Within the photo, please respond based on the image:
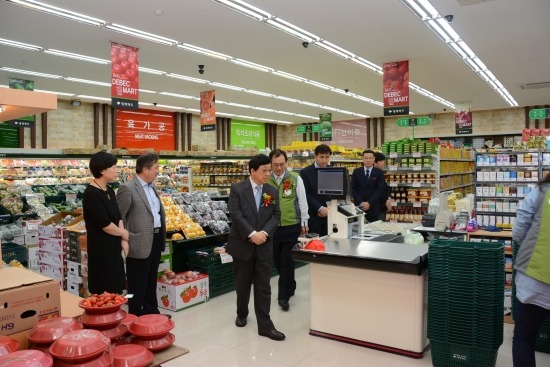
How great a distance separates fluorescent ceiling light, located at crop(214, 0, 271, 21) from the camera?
674 centimetres

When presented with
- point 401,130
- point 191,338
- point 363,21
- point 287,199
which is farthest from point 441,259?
point 401,130

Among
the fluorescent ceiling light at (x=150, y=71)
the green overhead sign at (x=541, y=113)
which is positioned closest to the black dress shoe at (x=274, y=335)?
the fluorescent ceiling light at (x=150, y=71)

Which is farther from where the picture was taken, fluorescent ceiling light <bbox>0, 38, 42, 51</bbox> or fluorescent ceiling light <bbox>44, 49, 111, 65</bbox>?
fluorescent ceiling light <bbox>44, 49, 111, 65</bbox>

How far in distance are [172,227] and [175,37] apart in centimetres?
436

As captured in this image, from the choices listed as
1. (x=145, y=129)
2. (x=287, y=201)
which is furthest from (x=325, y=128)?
(x=287, y=201)

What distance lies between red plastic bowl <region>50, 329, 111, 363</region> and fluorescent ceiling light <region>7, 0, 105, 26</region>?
648 centimetres

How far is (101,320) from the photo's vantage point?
2000 mm

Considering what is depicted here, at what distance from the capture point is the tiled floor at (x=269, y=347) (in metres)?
3.63

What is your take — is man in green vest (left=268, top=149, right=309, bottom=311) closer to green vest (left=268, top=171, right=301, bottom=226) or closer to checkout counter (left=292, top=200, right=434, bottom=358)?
green vest (left=268, top=171, right=301, bottom=226)

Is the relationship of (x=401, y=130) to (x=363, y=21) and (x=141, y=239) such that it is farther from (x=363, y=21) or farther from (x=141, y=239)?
(x=141, y=239)

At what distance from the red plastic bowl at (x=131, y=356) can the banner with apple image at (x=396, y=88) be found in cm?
929

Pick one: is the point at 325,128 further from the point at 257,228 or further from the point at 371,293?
the point at 371,293

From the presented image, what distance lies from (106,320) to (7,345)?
42cm

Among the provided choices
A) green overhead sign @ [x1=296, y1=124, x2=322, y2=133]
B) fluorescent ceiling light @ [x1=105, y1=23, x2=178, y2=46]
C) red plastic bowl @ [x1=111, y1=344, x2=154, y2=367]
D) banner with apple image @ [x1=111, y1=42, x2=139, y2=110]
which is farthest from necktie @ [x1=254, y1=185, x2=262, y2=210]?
green overhead sign @ [x1=296, y1=124, x2=322, y2=133]
